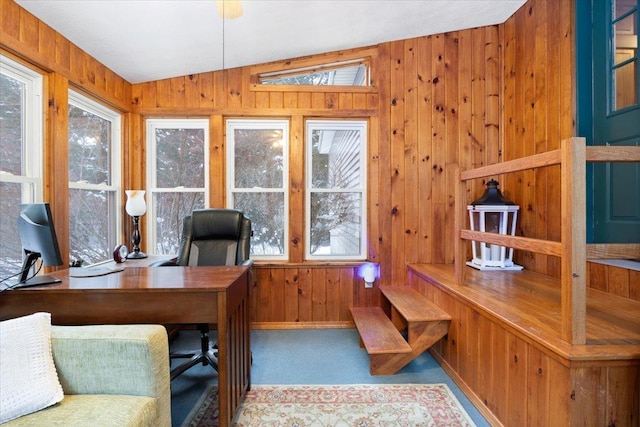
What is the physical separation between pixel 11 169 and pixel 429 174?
331 cm

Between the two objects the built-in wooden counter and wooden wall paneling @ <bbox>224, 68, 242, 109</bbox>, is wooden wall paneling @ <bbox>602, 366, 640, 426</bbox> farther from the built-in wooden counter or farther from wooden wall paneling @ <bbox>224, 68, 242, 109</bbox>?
wooden wall paneling @ <bbox>224, 68, 242, 109</bbox>

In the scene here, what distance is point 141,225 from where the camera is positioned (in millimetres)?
3098

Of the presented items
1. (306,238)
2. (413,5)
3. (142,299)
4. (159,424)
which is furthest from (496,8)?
(159,424)

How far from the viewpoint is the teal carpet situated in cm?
200

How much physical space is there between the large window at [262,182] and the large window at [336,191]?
10.8 inches

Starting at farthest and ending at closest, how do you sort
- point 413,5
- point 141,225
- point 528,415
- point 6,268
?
point 141,225 → point 413,5 → point 6,268 → point 528,415

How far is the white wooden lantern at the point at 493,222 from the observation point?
2588 mm

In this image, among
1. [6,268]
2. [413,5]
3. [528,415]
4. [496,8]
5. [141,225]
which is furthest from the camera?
[141,225]

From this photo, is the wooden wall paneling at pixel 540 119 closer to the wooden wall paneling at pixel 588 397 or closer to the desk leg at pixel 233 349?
the wooden wall paneling at pixel 588 397

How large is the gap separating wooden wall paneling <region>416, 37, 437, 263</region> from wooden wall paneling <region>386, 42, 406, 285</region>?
18cm

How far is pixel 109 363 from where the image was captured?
4.01 feet

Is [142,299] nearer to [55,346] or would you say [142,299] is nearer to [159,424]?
[55,346]

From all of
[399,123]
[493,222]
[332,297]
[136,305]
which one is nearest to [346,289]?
[332,297]

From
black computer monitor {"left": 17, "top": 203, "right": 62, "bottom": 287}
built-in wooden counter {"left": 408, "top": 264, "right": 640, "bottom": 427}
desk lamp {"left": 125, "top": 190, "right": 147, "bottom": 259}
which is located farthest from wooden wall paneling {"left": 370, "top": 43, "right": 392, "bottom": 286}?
black computer monitor {"left": 17, "top": 203, "right": 62, "bottom": 287}
